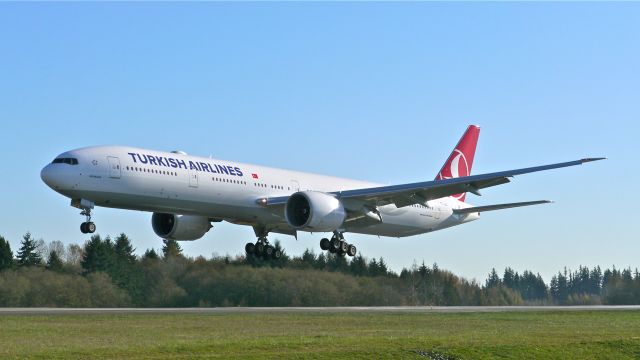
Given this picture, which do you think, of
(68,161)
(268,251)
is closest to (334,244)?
(268,251)

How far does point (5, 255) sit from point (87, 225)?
32.9 meters

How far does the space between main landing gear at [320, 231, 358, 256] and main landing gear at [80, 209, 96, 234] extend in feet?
47.0

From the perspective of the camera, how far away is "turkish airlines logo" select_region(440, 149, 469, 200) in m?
67.6

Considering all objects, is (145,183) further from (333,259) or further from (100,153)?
(333,259)

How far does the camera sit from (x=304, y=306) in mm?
63312

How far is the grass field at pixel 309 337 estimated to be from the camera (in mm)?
30344

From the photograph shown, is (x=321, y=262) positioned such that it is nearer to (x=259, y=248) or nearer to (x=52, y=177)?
(x=259, y=248)

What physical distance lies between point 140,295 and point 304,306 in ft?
37.9

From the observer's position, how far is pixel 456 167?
6844 cm

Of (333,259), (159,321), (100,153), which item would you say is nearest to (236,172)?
(100,153)

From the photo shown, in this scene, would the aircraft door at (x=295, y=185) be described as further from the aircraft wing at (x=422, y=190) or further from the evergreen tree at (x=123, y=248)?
the evergreen tree at (x=123, y=248)

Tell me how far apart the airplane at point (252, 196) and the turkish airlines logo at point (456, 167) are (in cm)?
346

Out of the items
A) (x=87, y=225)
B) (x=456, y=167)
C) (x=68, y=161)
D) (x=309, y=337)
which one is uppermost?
(x=456, y=167)

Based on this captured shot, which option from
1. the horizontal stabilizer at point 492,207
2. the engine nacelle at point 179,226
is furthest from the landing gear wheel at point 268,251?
the horizontal stabilizer at point 492,207
